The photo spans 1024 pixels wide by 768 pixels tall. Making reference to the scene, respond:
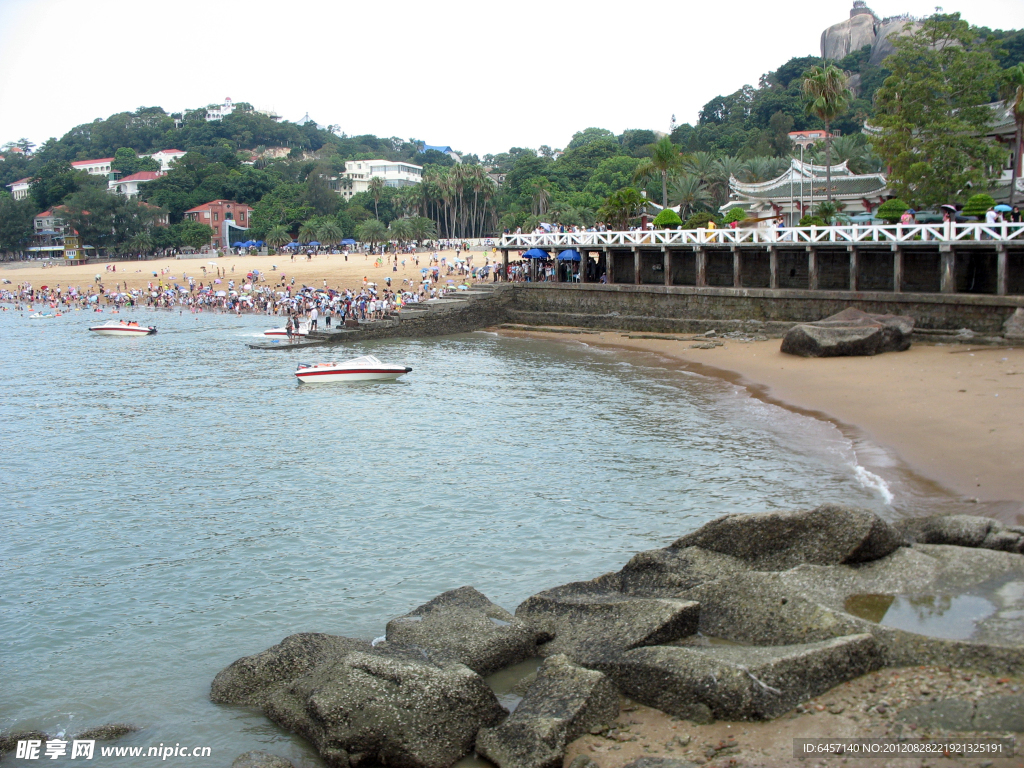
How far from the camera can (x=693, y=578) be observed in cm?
→ 849

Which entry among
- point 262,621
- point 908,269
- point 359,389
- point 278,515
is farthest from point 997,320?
point 262,621

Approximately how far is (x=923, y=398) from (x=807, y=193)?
26.6m

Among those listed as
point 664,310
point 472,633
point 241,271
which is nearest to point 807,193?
point 664,310

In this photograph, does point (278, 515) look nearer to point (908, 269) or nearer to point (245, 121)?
point (908, 269)

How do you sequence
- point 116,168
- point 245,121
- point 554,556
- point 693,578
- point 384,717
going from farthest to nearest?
point 245,121
point 116,168
point 554,556
point 693,578
point 384,717

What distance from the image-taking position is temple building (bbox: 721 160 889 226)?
38.5m

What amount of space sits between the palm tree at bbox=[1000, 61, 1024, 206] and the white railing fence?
560 centimetres

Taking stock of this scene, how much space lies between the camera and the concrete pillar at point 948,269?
86.3 ft

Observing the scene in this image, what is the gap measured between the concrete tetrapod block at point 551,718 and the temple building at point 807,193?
34309 millimetres

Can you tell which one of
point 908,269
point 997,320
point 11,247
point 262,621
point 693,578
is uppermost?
point 11,247

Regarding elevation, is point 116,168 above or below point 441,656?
above

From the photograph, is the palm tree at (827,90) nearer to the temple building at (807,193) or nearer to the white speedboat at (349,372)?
the temple building at (807,193)

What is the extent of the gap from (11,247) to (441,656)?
112m

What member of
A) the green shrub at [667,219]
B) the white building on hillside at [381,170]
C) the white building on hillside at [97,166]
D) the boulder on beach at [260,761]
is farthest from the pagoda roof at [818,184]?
the white building on hillside at [97,166]
